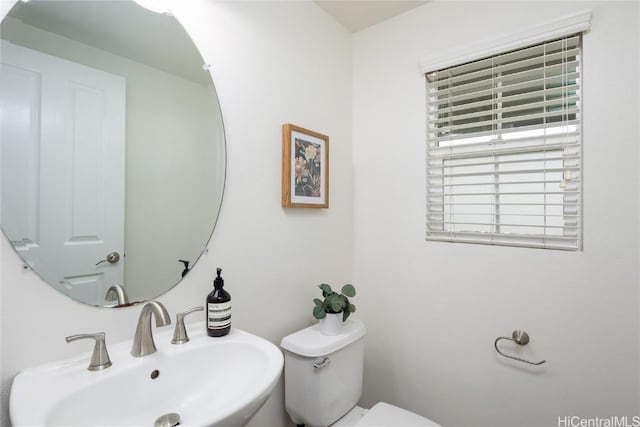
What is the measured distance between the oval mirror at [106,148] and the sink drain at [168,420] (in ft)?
1.11

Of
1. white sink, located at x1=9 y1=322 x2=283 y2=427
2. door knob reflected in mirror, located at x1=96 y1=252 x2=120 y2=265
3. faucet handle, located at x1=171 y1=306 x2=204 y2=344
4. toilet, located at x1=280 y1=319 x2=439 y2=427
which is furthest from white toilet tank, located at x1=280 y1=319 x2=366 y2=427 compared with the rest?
door knob reflected in mirror, located at x1=96 y1=252 x2=120 y2=265

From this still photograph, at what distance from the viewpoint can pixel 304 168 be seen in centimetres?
154

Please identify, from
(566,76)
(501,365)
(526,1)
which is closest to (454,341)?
(501,365)

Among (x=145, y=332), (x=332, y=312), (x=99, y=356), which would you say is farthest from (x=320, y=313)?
(x=99, y=356)

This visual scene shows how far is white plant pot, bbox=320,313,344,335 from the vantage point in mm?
1410

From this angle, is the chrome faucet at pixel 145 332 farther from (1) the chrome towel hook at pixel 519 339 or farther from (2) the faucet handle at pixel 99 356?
(1) the chrome towel hook at pixel 519 339

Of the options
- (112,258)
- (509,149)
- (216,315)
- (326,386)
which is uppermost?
(509,149)

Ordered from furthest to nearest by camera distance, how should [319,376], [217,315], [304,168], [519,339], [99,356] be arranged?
[304,168]
[519,339]
[319,376]
[217,315]
[99,356]

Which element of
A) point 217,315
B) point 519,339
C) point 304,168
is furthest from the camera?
point 304,168

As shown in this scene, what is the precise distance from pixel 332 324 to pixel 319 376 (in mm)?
218

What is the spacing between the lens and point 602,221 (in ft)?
4.05

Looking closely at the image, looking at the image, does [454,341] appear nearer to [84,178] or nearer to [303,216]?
[303,216]

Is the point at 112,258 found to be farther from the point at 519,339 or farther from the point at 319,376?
the point at 519,339

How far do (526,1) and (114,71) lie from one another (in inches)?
64.8
